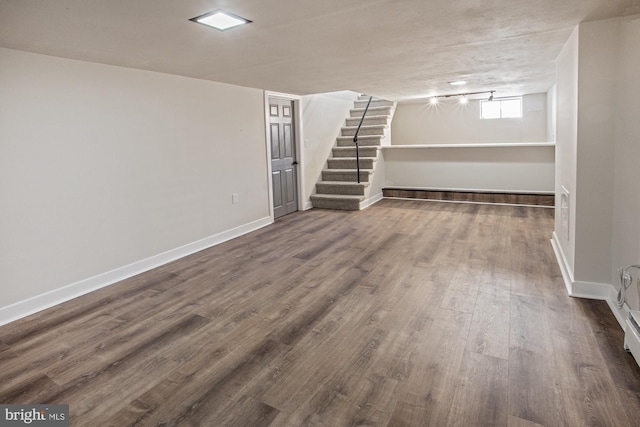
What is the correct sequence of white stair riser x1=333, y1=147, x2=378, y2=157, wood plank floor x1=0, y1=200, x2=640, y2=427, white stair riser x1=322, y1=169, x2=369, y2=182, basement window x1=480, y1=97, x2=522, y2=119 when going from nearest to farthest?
1. wood plank floor x1=0, y1=200, x2=640, y2=427
2. white stair riser x1=322, y1=169, x2=369, y2=182
3. white stair riser x1=333, y1=147, x2=378, y2=157
4. basement window x1=480, y1=97, x2=522, y2=119

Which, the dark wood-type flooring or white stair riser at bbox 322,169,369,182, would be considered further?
white stair riser at bbox 322,169,369,182

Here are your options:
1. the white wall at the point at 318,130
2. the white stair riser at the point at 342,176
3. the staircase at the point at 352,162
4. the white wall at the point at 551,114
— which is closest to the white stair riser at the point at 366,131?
the staircase at the point at 352,162

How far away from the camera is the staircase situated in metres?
7.20

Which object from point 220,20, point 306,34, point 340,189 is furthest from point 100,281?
point 340,189

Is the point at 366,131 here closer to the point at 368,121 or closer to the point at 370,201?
the point at 368,121

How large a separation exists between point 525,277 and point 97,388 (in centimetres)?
340

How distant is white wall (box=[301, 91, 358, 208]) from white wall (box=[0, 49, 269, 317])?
6.52ft

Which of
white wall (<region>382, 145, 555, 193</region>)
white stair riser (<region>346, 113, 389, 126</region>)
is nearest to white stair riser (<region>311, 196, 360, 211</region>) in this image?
white wall (<region>382, 145, 555, 193</region>)

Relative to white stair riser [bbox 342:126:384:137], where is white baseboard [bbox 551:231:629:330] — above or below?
below

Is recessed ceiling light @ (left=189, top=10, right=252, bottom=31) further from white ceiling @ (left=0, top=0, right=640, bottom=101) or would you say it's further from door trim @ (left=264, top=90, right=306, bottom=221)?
door trim @ (left=264, top=90, right=306, bottom=221)

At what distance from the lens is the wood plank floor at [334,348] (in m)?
1.93

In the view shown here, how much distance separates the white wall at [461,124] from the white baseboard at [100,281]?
572 cm

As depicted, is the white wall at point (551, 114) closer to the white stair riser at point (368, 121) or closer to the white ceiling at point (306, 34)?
the white ceiling at point (306, 34)

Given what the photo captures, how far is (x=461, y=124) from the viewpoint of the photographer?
9.04 m
